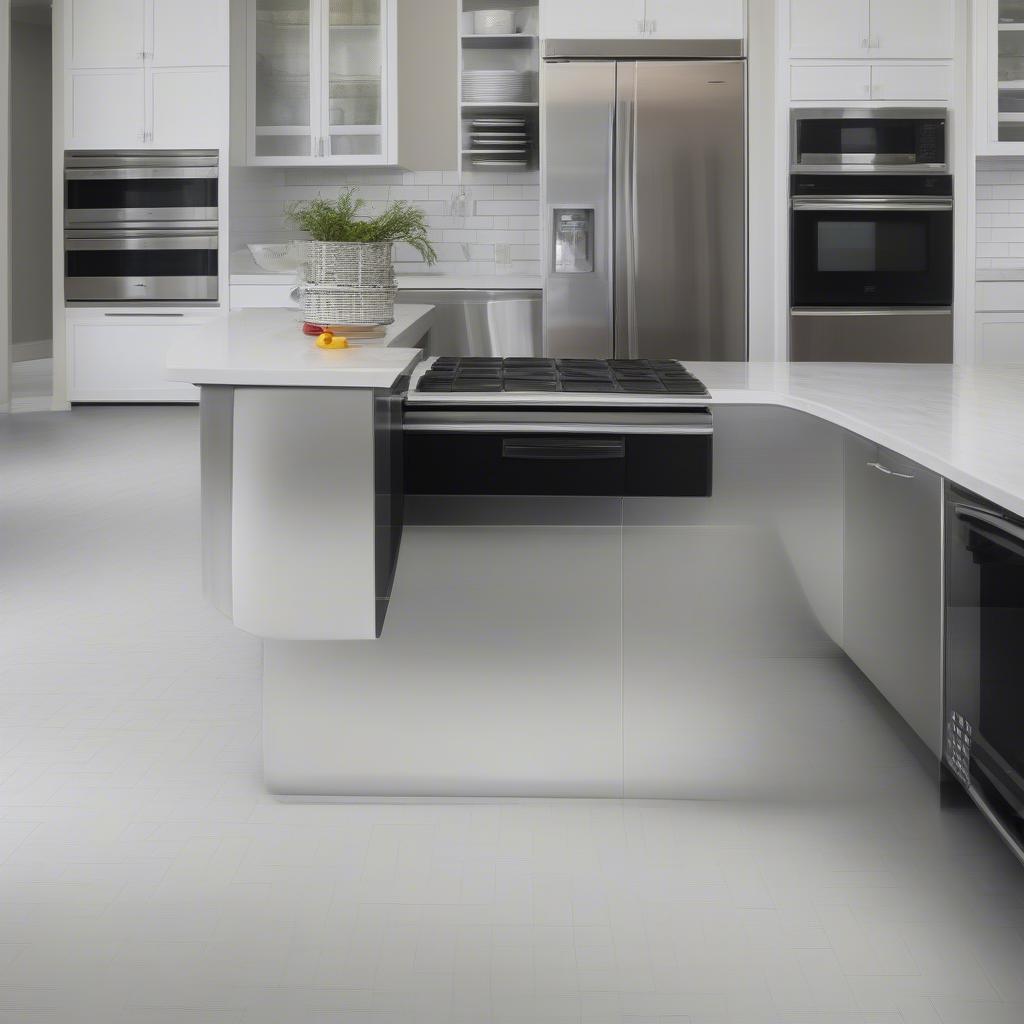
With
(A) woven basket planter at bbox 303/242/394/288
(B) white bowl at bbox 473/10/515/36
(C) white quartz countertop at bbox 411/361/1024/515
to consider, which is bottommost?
(C) white quartz countertop at bbox 411/361/1024/515

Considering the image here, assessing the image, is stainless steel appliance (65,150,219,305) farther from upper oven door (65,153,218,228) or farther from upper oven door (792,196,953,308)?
upper oven door (792,196,953,308)

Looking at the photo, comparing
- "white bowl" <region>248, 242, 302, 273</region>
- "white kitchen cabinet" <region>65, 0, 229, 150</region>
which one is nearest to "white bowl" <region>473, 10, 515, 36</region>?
"white kitchen cabinet" <region>65, 0, 229, 150</region>

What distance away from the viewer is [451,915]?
1991mm

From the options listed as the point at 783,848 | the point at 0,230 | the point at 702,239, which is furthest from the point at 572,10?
the point at 783,848

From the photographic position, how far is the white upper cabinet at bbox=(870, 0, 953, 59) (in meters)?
6.16

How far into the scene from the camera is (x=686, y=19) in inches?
246

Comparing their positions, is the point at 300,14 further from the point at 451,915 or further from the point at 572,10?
the point at 451,915

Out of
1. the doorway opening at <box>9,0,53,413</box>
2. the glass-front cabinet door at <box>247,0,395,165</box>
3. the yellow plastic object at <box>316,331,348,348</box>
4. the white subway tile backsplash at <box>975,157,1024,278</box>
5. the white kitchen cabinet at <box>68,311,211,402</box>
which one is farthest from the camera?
the doorway opening at <box>9,0,53,413</box>

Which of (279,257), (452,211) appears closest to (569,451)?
(279,257)

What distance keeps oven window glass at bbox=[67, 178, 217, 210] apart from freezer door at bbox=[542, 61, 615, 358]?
249 cm

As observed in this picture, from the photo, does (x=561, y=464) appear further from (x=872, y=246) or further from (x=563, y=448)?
(x=872, y=246)

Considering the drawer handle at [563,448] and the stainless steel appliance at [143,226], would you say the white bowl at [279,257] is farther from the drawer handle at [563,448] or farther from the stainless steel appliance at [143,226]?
the stainless steel appliance at [143,226]

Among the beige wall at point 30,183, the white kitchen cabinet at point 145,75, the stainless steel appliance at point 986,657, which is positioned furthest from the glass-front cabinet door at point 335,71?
the stainless steel appliance at point 986,657

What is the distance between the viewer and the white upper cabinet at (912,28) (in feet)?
20.2
